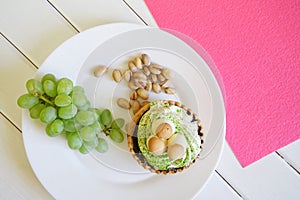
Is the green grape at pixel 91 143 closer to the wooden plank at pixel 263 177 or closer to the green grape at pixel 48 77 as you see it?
the green grape at pixel 48 77

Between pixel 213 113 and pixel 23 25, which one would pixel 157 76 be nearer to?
pixel 213 113

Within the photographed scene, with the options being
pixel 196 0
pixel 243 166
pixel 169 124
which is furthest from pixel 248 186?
pixel 196 0

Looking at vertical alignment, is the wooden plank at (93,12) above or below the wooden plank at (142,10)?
above

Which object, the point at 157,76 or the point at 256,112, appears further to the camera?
the point at 256,112

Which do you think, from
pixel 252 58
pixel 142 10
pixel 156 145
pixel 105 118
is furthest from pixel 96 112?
pixel 252 58

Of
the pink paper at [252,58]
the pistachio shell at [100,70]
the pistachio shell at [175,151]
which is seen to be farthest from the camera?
the pink paper at [252,58]

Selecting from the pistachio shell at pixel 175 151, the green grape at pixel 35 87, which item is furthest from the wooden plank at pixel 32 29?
the pistachio shell at pixel 175 151

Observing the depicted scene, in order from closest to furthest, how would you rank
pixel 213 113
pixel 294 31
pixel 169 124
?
pixel 169 124 < pixel 213 113 < pixel 294 31

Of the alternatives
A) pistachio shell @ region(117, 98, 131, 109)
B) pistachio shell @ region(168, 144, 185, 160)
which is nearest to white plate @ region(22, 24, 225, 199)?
pistachio shell @ region(117, 98, 131, 109)
